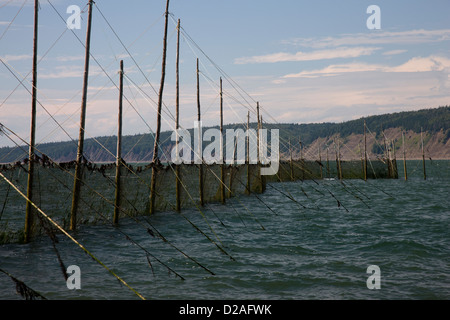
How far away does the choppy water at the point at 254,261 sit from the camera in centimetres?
999

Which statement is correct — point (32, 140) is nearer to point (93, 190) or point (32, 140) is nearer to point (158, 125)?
point (93, 190)

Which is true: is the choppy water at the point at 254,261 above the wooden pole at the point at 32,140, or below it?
below

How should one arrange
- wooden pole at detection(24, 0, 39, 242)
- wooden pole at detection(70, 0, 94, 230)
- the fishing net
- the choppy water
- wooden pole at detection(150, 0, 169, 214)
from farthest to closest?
wooden pole at detection(150, 0, 169, 214), wooden pole at detection(70, 0, 94, 230), the fishing net, wooden pole at detection(24, 0, 39, 242), the choppy water

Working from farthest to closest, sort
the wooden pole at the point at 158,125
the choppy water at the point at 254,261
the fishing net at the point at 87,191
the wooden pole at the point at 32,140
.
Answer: the wooden pole at the point at 158,125
the fishing net at the point at 87,191
the wooden pole at the point at 32,140
the choppy water at the point at 254,261

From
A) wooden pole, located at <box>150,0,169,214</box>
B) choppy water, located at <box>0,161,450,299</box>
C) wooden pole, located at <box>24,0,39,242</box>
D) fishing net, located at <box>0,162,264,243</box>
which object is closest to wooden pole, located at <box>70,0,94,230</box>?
fishing net, located at <box>0,162,264,243</box>

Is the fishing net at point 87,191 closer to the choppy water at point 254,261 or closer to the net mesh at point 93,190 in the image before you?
the net mesh at point 93,190

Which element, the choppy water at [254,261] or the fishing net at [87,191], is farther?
the fishing net at [87,191]

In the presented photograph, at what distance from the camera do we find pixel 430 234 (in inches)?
695

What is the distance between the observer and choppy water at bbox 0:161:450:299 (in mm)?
9992

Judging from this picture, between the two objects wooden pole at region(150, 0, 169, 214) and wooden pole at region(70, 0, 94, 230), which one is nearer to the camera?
wooden pole at region(70, 0, 94, 230)

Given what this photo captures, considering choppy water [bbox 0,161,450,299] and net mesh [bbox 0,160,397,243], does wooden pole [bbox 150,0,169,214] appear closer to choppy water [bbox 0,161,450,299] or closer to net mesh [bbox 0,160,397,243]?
net mesh [bbox 0,160,397,243]

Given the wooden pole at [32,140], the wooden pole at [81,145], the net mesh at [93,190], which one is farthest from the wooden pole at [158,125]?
the wooden pole at [32,140]

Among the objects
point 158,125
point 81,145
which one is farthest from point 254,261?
point 158,125
